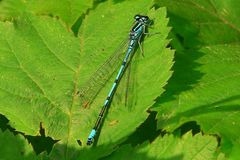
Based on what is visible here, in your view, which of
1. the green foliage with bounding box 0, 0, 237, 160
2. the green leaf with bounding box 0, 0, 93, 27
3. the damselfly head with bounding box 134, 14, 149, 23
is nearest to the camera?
the green foliage with bounding box 0, 0, 237, 160

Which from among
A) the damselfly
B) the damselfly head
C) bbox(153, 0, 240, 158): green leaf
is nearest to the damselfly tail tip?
the damselfly

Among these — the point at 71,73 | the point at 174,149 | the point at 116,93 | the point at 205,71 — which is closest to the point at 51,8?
the point at 71,73

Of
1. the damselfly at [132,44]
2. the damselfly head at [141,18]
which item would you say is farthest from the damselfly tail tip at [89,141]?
the damselfly head at [141,18]

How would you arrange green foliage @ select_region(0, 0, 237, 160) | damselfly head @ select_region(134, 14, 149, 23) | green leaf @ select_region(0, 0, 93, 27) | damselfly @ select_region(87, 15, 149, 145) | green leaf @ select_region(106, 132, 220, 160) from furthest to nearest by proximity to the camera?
green leaf @ select_region(0, 0, 93, 27)
damselfly head @ select_region(134, 14, 149, 23)
damselfly @ select_region(87, 15, 149, 145)
green foliage @ select_region(0, 0, 237, 160)
green leaf @ select_region(106, 132, 220, 160)

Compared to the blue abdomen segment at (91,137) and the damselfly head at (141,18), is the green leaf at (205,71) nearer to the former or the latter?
the damselfly head at (141,18)

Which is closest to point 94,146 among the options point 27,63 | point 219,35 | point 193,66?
point 27,63

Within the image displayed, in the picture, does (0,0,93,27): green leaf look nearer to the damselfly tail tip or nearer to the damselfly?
the damselfly
